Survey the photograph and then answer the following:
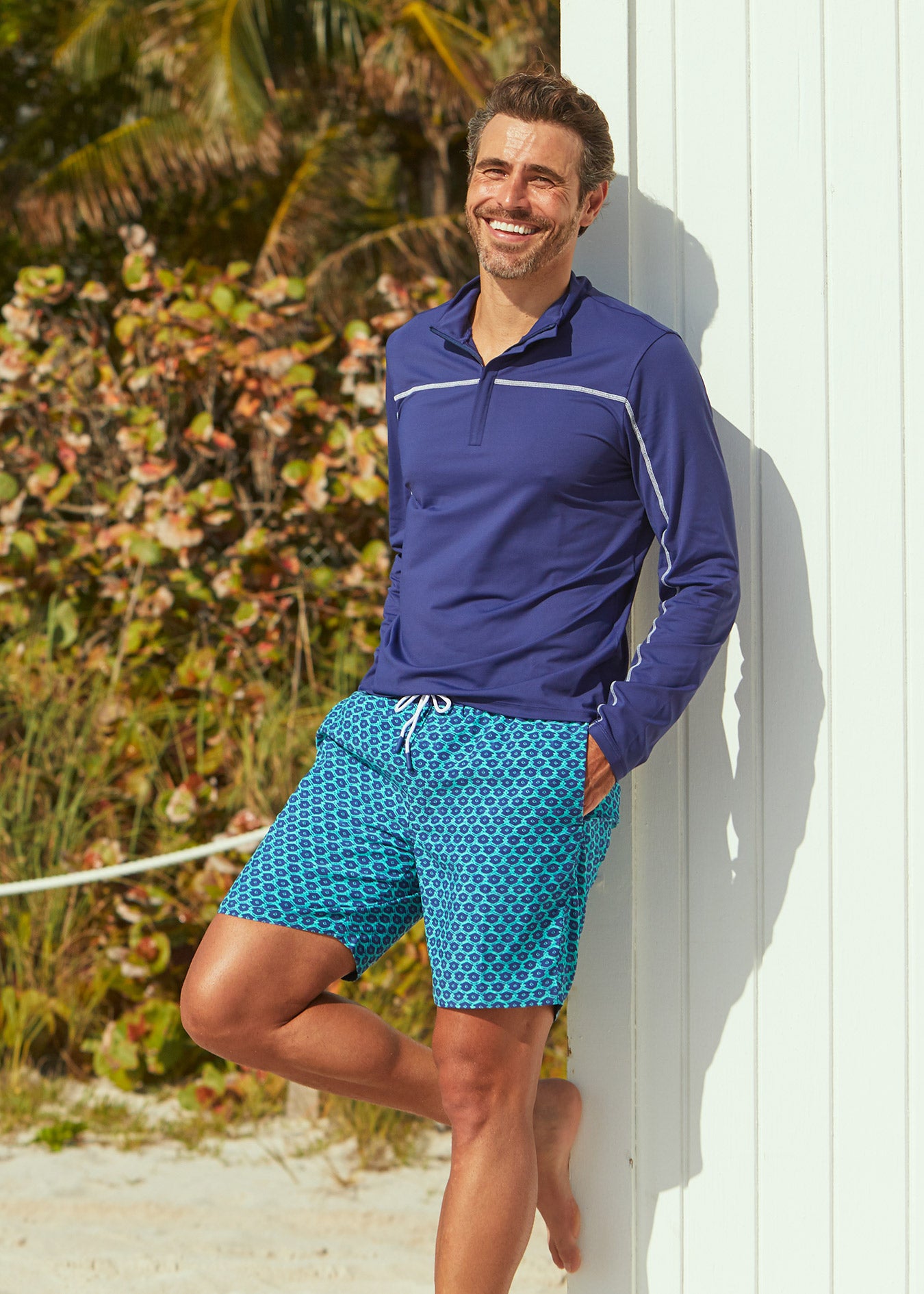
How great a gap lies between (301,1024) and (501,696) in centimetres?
62

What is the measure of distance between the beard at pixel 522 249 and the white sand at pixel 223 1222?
212 centimetres

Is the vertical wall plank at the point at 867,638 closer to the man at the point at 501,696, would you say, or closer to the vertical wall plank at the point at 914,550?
the vertical wall plank at the point at 914,550

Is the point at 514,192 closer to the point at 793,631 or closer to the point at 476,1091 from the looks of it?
the point at 793,631

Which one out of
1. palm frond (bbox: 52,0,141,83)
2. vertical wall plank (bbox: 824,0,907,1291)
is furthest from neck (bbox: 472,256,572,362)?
palm frond (bbox: 52,0,141,83)

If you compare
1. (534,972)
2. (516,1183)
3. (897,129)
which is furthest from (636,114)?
(516,1183)

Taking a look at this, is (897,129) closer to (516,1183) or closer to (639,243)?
(639,243)

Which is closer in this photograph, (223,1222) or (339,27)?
(223,1222)

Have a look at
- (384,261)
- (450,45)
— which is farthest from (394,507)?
(384,261)

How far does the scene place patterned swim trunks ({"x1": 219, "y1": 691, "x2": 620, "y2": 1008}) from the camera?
74.1 inches

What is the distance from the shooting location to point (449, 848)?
6.31 feet

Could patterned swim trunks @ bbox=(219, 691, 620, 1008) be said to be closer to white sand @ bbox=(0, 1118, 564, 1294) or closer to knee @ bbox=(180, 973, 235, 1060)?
knee @ bbox=(180, 973, 235, 1060)

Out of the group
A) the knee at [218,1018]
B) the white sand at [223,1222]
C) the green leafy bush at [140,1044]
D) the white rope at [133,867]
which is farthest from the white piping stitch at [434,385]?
the green leafy bush at [140,1044]

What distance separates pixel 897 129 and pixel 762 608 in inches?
33.1

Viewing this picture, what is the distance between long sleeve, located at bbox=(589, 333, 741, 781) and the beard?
9.0 inches
